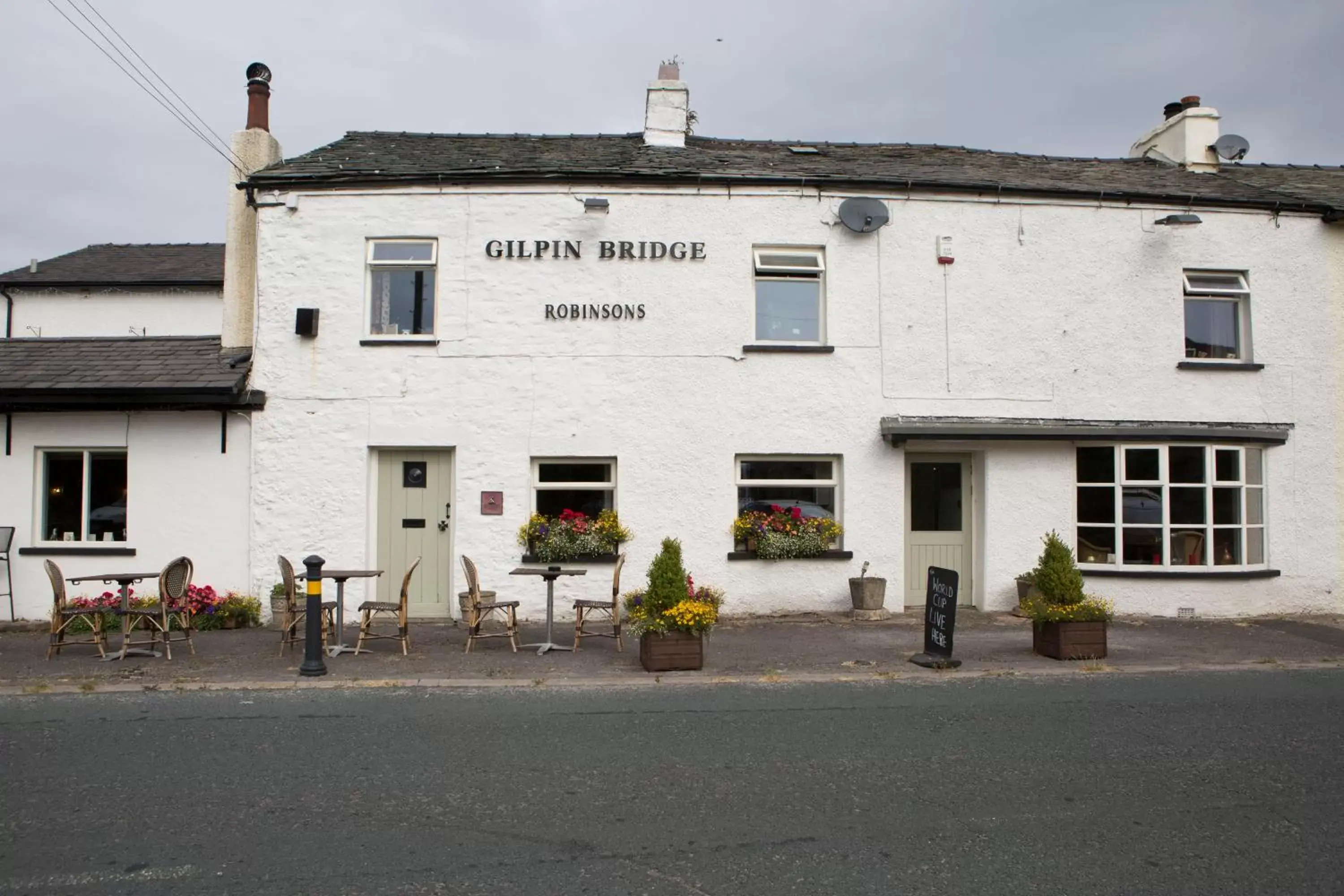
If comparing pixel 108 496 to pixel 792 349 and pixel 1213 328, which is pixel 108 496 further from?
pixel 1213 328

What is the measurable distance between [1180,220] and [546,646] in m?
10.1

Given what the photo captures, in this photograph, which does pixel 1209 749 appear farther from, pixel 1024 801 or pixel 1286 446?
pixel 1286 446

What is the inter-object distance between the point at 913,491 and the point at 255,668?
856 cm

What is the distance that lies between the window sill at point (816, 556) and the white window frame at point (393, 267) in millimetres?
4840

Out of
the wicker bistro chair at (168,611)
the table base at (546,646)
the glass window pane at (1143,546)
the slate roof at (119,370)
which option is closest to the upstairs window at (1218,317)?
the glass window pane at (1143,546)

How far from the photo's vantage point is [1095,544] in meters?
13.4

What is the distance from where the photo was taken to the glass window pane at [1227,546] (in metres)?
13.4

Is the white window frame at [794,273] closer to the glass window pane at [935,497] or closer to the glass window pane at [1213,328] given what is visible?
the glass window pane at [935,497]

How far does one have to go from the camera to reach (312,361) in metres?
12.8

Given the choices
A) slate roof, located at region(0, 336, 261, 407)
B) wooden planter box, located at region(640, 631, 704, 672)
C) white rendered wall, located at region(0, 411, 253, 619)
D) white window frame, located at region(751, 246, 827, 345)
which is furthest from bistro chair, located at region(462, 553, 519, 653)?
white window frame, located at region(751, 246, 827, 345)

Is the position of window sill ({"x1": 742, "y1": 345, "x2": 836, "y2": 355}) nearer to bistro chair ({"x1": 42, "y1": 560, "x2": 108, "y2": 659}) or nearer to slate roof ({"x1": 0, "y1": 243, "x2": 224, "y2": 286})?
bistro chair ({"x1": 42, "y1": 560, "x2": 108, "y2": 659})

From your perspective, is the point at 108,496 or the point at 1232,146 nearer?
the point at 108,496

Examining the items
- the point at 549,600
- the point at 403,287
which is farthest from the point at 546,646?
the point at 403,287

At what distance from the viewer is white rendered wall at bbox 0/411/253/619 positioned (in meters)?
12.5
